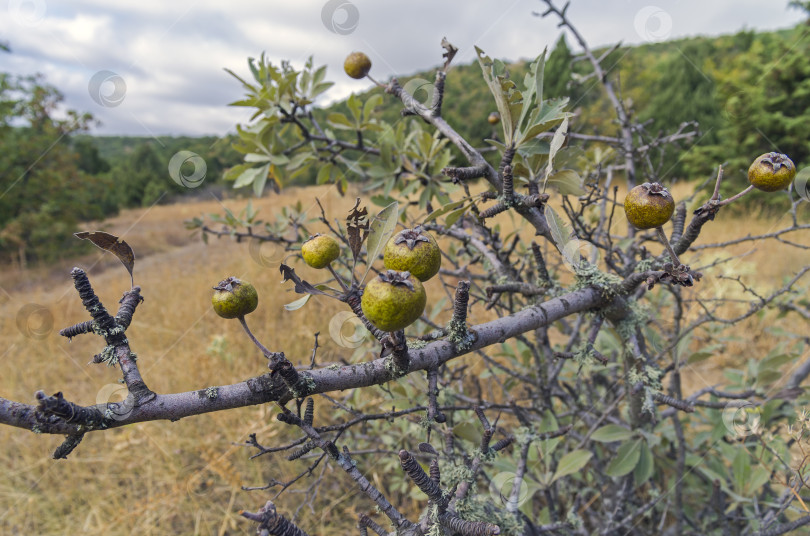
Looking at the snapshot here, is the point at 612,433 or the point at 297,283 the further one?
the point at 612,433

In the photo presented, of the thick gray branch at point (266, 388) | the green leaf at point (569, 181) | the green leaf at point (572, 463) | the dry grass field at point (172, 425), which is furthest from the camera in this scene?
the dry grass field at point (172, 425)

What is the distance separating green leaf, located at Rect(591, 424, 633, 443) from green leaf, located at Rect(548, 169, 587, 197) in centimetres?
90

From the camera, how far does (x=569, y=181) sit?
39.0 inches

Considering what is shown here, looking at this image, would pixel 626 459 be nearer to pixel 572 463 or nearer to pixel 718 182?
pixel 572 463

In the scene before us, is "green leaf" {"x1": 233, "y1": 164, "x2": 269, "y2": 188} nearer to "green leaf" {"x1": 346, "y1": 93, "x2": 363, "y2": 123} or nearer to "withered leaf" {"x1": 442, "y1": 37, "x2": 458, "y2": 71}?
"green leaf" {"x1": 346, "y1": 93, "x2": 363, "y2": 123}

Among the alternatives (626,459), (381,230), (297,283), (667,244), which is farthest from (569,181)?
(626,459)

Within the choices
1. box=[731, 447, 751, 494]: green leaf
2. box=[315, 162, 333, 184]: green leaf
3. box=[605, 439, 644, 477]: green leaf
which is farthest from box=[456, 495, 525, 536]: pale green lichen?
box=[315, 162, 333, 184]: green leaf

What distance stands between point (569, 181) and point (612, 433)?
37.6 inches

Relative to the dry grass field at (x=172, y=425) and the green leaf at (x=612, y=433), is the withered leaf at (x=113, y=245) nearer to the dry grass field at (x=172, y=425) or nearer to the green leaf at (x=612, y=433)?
the dry grass field at (x=172, y=425)

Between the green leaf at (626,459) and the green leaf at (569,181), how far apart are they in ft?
3.15

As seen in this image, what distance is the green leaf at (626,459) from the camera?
141 centimetres

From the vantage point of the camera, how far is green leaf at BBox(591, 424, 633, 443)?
145 cm

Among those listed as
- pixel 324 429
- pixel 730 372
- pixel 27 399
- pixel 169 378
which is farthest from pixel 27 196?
pixel 730 372

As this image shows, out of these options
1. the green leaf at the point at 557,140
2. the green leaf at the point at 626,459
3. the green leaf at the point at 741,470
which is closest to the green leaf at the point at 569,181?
the green leaf at the point at 557,140
